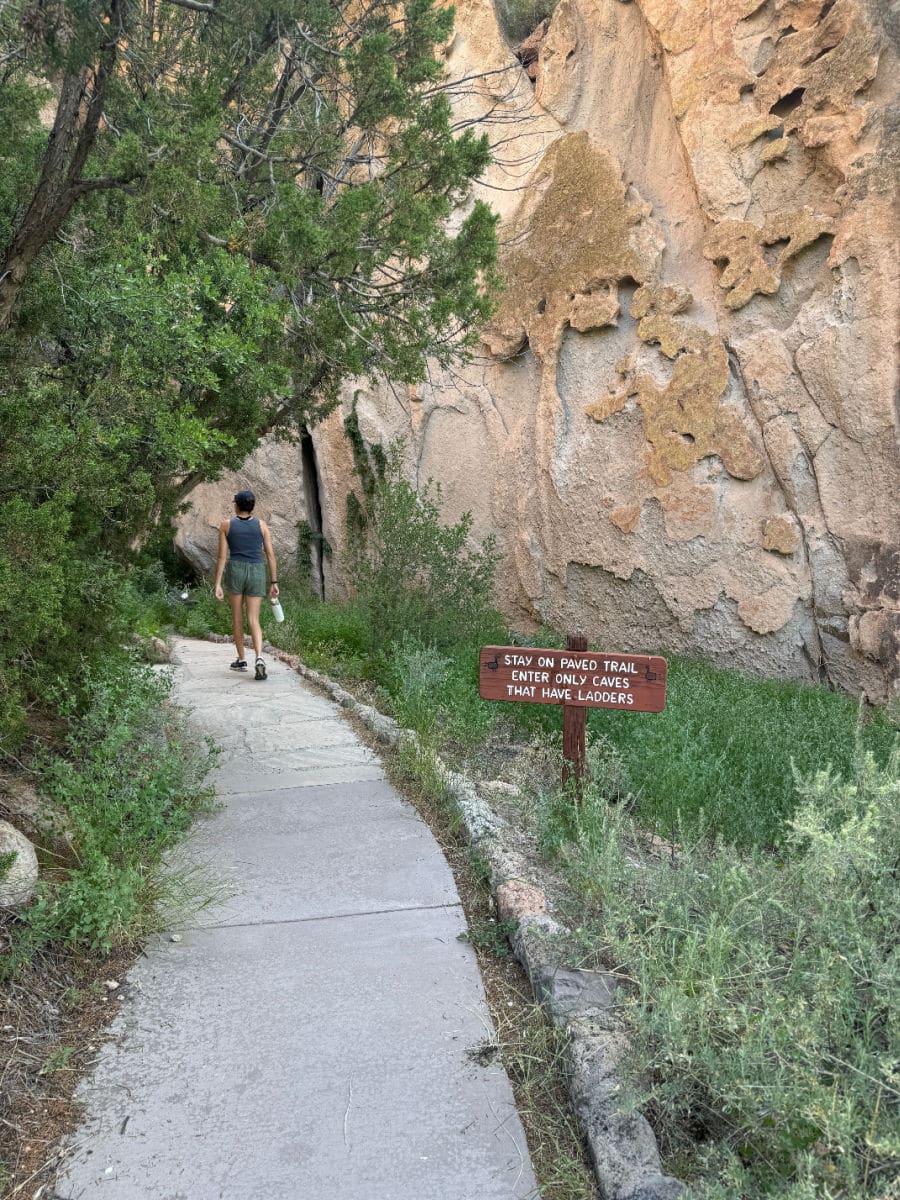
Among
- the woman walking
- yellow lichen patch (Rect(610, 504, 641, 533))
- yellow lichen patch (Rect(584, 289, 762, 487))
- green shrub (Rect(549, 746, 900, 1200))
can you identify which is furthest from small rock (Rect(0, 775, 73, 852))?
yellow lichen patch (Rect(584, 289, 762, 487))

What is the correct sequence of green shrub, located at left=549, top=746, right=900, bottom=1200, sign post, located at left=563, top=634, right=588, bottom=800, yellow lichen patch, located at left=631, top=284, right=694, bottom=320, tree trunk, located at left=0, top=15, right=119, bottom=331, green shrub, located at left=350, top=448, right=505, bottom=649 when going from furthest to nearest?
yellow lichen patch, located at left=631, top=284, right=694, bottom=320 < green shrub, located at left=350, top=448, right=505, bottom=649 < sign post, located at left=563, top=634, right=588, bottom=800 < tree trunk, located at left=0, top=15, right=119, bottom=331 < green shrub, located at left=549, top=746, right=900, bottom=1200

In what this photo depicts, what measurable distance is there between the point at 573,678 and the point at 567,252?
24.2ft

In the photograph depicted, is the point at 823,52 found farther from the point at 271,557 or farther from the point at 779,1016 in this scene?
the point at 779,1016

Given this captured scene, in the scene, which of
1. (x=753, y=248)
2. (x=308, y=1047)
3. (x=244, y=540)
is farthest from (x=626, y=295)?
(x=308, y=1047)

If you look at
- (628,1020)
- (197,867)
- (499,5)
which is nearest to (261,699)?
(197,867)

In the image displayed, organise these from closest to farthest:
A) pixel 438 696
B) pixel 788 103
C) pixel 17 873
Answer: pixel 17 873 → pixel 438 696 → pixel 788 103

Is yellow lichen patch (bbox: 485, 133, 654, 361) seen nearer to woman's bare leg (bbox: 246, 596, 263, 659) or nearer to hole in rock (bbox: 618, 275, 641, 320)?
hole in rock (bbox: 618, 275, 641, 320)

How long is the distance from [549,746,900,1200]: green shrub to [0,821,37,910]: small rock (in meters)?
1.94

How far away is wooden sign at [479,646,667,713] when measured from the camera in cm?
434

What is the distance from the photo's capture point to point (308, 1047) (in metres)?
2.82

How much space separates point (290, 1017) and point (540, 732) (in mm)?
3405

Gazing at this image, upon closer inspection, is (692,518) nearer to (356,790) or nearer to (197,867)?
(356,790)

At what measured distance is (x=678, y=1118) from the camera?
239 cm

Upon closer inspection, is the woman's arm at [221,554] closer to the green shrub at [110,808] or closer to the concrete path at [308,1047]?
the green shrub at [110,808]
